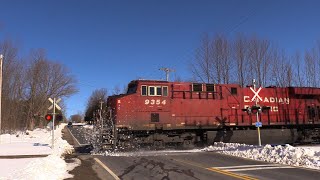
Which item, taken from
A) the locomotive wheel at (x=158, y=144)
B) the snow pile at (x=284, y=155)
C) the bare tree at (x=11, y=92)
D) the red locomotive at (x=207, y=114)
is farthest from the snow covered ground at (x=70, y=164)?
the bare tree at (x=11, y=92)

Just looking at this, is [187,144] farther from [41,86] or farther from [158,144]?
[41,86]

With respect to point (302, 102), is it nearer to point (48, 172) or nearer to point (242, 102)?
point (242, 102)

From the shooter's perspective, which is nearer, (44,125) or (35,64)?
(35,64)

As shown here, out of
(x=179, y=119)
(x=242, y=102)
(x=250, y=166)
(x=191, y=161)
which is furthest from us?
(x=242, y=102)

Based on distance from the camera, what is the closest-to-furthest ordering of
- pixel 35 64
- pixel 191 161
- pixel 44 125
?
pixel 191 161
pixel 35 64
pixel 44 125

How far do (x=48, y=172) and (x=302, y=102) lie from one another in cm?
2155

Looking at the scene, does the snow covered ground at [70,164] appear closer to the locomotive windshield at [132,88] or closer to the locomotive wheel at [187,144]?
the locomotive wheel at [187,144]

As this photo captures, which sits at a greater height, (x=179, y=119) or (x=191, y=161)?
(x=179, y=119)

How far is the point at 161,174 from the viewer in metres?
12.1

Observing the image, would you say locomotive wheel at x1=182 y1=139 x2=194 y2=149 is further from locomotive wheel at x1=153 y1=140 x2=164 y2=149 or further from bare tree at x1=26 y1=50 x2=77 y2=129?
bare tree at x1=26 y1=50 x2=77 y2=129

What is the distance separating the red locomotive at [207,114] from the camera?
844 inches

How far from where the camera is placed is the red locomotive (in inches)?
844

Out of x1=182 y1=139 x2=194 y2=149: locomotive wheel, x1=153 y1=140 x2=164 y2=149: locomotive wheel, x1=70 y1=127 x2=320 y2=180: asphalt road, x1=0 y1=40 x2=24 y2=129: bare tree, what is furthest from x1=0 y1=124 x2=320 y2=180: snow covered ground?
x1=0 y1=40 x2=24 y2=129: bare tree

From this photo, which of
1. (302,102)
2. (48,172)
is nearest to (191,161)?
(48,172)
